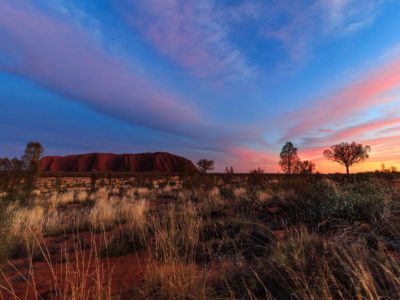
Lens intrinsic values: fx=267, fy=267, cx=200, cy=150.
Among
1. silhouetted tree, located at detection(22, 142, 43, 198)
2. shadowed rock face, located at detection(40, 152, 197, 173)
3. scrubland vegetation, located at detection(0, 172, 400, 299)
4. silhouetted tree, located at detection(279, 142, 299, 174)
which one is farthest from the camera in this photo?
shadowed rock face, located at detection(40, 152, 197, 173)

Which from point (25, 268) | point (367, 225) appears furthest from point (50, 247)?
point (367, 225)

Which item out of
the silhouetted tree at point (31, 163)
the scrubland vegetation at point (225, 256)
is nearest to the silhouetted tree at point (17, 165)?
the silhouetted tree at point (31, 163)

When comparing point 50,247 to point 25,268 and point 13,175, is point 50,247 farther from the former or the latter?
point 13,175

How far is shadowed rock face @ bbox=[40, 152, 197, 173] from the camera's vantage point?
127 m

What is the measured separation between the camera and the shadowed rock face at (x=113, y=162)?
126688 mm

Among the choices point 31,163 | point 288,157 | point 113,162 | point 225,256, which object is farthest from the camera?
point 113,162

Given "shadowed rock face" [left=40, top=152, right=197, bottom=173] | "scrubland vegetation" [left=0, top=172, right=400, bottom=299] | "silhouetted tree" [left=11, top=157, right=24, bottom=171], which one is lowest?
"scrubland vegetation" [left=0, top=172, right=400, bottom=299]

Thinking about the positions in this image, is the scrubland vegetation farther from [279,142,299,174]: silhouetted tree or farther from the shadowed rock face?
the shadowed rock face

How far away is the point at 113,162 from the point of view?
13288 centimetres

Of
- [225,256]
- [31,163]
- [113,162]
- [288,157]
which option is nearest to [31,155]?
[31,163]

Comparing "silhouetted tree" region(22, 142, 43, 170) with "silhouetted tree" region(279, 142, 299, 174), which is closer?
"silhouetted tree" region(22, 142, 43, 170)

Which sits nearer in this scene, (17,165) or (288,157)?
(17,165)

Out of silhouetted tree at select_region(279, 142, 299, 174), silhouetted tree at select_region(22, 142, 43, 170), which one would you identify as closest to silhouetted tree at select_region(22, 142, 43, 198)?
silhouetted tree at select_region(22, 142, 43, 170)

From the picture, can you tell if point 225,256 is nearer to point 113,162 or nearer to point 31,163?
point 31,163
